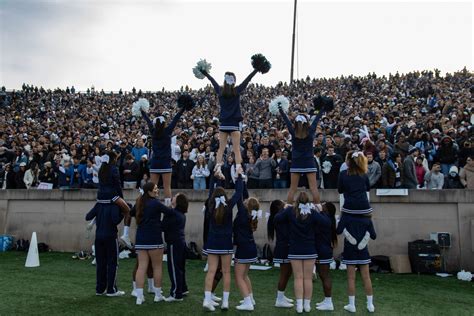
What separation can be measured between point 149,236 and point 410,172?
737 centimetres

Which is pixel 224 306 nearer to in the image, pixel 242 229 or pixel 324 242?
pixel 242 229

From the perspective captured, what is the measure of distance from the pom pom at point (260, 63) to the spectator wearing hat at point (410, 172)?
518cm

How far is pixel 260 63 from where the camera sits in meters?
9.31

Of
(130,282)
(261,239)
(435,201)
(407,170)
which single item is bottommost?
(130,282)

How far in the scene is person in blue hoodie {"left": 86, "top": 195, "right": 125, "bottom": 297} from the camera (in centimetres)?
902

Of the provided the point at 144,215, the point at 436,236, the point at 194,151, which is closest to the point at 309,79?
the point at 194,151

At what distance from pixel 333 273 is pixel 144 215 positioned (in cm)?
557

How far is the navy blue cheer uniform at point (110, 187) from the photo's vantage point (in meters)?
9.12

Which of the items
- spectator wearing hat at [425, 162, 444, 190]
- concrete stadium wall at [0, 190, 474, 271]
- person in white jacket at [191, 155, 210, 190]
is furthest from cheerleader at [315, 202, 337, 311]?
person in white jacket at [191, 155, 210, 190]

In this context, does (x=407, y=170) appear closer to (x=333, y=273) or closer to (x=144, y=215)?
(x=333, y=273)

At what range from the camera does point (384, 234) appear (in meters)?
12.8

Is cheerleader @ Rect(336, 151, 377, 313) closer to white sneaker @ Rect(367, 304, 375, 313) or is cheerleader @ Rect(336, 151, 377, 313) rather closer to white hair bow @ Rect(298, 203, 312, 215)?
white sneaker @ Rect(367, 304, 375, 313)

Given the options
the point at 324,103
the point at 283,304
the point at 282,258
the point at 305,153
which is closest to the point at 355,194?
the point at 305,153

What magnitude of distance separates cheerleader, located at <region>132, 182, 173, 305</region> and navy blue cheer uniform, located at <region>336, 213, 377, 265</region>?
3054 mm
